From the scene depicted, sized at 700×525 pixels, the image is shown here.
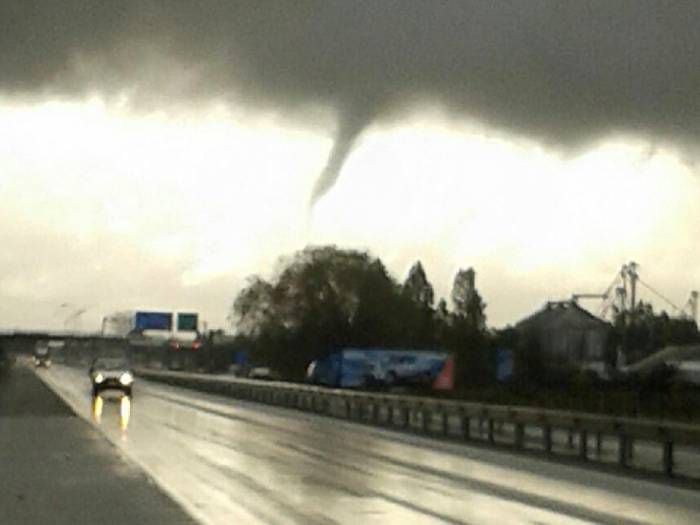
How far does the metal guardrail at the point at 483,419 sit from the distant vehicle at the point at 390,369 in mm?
9036

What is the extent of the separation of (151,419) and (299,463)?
20288 millimetres

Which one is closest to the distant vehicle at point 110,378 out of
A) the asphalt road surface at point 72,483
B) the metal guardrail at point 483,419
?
the metal guardrail at point 483,419

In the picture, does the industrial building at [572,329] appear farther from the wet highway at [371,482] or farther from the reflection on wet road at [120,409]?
the wet highway at [371,482]

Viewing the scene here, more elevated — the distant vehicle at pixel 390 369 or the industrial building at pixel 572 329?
the industrial building at pixel 572 329

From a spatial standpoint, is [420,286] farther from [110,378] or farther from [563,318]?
[110,378]

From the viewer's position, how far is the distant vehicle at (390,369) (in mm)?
80375

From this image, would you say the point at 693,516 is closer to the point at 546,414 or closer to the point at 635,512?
the point at 635,512

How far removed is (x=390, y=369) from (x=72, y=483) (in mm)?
59430

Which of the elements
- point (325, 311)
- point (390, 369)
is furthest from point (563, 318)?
point (390, 369)

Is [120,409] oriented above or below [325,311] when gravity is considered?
below

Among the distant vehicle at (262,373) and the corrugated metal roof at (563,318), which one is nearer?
the distant vehicle at (262,373)

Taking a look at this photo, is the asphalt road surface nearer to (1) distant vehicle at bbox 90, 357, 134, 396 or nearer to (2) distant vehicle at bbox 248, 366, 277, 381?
(1) distant vehicle at bbox 90, 357, 134, 396

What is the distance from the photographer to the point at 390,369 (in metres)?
83.5

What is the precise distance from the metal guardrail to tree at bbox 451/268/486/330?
86800 mm
